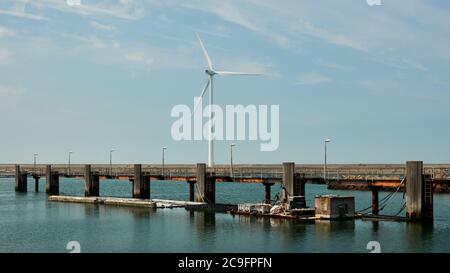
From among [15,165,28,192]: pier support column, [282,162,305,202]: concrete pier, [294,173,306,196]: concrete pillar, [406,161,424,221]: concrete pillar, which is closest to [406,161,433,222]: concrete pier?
[406,161,424,221]: concrete pillar

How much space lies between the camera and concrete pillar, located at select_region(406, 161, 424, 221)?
69500 mm

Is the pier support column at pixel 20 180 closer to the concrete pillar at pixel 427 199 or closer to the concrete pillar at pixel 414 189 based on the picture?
the concrete pillar at pixel 414 189

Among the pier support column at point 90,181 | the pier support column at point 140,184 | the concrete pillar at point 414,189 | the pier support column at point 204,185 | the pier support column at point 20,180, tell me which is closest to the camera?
the concrete pillar at point 414,189

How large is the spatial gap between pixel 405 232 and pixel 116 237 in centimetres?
3045

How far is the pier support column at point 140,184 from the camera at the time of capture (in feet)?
370

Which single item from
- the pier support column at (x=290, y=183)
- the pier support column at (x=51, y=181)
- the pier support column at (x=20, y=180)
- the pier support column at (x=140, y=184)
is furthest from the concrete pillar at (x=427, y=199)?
the pier support column at (x=20, y=180)

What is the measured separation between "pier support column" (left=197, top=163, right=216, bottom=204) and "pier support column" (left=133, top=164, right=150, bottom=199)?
1762 cm

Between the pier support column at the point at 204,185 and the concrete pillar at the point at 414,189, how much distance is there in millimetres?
35901

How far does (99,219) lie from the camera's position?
8456 cm

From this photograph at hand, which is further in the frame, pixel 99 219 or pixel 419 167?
pixel 99 219

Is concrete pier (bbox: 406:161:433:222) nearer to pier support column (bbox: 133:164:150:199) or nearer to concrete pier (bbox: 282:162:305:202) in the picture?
concrete pier (bbox: 282:162:305:202)

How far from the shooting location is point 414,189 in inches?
2751
